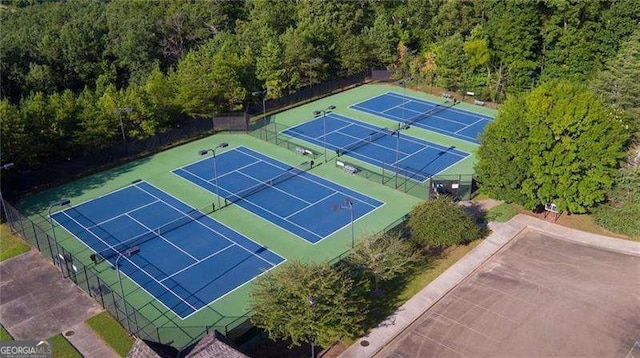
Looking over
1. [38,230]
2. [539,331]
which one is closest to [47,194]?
[38,230]

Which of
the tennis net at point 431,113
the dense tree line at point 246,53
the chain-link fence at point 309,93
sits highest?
the dense tree line at point 246,53

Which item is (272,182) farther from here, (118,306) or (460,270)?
(118,306)

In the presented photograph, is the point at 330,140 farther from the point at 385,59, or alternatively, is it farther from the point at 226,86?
the point at 385,59

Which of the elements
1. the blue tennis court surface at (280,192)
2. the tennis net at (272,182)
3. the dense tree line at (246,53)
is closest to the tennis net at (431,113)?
the dense tree line at (246,53)

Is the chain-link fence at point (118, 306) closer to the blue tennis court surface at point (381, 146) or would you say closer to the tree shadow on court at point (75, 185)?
the tree shadow on court at point (75, 185)

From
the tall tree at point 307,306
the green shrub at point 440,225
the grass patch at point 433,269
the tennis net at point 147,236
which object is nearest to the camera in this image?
the tall tree at point 307,306

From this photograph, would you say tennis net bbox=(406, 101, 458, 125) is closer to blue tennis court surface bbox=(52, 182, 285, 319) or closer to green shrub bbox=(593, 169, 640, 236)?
green shrub bbox=(593, 169, 640, 236)

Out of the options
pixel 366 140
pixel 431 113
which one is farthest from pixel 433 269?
pixel 431 113
